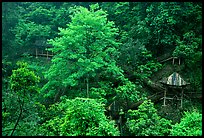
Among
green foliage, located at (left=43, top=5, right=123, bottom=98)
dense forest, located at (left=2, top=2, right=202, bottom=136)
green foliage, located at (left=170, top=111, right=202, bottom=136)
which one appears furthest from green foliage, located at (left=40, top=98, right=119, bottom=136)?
green foliage, located at (left=43, top=5, right=123, bottom=98)

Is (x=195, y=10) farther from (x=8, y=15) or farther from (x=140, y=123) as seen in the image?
(x=8, y=15)

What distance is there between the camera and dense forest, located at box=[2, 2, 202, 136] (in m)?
8.40

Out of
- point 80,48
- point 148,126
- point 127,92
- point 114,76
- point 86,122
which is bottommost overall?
point 148,126

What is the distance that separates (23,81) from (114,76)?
6.94m

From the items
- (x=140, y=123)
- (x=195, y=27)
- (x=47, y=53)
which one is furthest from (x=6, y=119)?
(x=47, y=53)

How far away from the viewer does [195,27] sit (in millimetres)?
15383

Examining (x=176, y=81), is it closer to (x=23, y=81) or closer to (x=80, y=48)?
(x=80, y=48)

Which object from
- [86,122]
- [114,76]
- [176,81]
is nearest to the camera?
[86,122]

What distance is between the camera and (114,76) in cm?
1406

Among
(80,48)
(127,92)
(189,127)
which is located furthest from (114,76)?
(189,127)

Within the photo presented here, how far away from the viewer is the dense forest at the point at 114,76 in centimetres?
840

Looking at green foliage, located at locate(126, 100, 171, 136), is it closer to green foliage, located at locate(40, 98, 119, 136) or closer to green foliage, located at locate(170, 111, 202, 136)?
green foliage, located at locate(170, 111, 202, 136)

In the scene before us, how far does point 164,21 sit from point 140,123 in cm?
818

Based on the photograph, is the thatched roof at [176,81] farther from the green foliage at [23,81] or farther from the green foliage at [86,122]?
the green foliage at [23,81]
